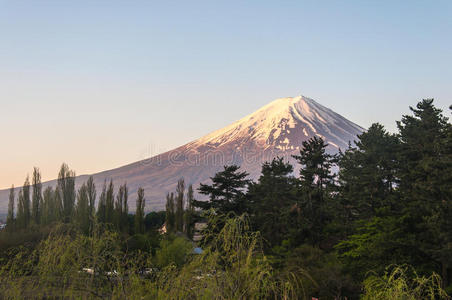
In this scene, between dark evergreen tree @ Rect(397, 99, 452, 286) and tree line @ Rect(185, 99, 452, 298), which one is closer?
dark evergreen tree @ Rect(397, 99, 452, 286)

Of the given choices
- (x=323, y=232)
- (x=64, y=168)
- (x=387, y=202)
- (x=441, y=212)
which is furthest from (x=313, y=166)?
(x=64, y=168)

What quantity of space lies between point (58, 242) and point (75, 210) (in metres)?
43.7

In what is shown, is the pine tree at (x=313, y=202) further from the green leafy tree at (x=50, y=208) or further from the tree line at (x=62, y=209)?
the green leafy tree at (x=50, y=208)

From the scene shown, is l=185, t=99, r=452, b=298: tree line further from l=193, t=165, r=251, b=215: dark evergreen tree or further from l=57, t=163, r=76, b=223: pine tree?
l=57, t=163, r=76, b=223: pine tree

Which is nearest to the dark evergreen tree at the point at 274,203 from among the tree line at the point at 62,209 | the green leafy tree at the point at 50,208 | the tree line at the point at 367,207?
the tree line at the point at 367,207

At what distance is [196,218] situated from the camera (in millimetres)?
34781

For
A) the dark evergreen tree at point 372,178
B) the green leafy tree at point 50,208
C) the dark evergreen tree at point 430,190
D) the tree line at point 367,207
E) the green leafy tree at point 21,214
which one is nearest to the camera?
the dark evergreen tree at point 430,190

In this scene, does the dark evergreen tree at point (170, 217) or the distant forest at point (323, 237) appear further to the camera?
the dark evergreen tree at point (170, 217)

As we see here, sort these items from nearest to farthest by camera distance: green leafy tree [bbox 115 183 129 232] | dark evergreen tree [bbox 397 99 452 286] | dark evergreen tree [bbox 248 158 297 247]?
dark evergreen tree [bbox 397 99 452 286]
dark evergreen tree [bbox 248 158 297 247]
green leafy tree [bbox 115 183 129 232]

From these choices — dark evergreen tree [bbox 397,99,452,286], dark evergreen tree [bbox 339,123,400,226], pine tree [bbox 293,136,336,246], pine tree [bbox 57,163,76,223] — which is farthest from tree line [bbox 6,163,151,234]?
dark evergreen tree [bbox 397,99,452,286]

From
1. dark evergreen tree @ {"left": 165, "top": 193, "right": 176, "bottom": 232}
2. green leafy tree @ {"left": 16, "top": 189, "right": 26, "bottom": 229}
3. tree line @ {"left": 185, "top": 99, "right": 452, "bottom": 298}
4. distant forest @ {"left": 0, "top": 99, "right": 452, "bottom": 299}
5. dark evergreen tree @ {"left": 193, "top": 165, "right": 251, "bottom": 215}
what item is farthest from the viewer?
dark evergreen tree @ {"left": 165, "top": 193, "right": 176, "bottom": 232}

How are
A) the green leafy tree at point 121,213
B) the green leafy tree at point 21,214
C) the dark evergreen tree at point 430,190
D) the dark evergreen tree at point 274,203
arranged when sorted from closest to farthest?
the dark evergreen tree at point 430,190
the dark evergreen tree at point 274,203
the green leafy tree at point 21,214
the green leafy tree at point 121,213

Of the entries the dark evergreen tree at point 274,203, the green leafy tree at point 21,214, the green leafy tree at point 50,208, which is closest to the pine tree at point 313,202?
the dark evergreen tree at point 274,203

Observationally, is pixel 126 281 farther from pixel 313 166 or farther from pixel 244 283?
pixel 313 166
